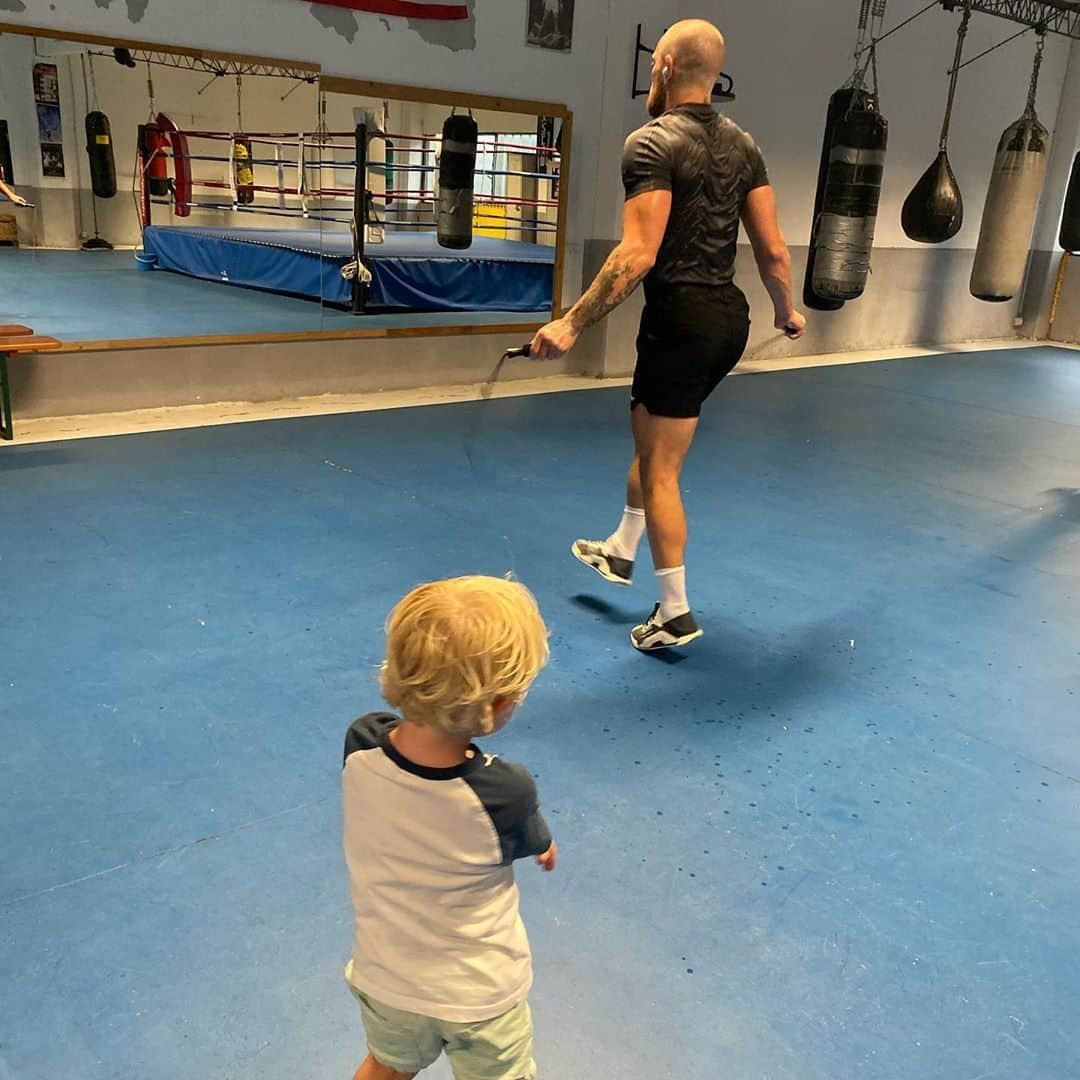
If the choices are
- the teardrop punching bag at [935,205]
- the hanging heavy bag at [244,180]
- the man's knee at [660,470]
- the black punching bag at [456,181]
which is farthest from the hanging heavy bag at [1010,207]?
the hanging heavy bag at [244,180]

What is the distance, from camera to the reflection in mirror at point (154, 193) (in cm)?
589

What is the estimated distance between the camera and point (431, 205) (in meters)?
7.71

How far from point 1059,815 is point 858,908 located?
653mm

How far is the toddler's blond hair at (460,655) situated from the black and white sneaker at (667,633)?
6.24 ft

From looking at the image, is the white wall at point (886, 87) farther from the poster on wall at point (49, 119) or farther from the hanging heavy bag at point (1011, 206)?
the poster on wall at point (49, 119)

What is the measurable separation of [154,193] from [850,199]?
17.9 feet

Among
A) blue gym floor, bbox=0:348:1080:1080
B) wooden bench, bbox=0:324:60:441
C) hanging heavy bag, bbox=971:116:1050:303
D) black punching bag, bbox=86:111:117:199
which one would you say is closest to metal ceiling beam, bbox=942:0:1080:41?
hanging heavy bag, bbox=971:116:1050:303

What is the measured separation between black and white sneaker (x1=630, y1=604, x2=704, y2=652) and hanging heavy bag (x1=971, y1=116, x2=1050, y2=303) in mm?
4538

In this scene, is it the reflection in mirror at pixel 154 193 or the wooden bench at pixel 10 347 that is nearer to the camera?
the wooden bench at pixel 10 347

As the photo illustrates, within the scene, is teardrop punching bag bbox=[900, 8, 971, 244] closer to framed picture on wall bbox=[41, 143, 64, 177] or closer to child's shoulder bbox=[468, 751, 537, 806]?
child's shoulder bbox=[468, 751, 537, 806]

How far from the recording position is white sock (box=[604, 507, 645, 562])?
125 inches

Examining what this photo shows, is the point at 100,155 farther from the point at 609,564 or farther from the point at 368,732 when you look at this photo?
the point at 368,732

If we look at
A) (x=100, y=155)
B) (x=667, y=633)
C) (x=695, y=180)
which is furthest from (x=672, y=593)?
(x=100, y=155)

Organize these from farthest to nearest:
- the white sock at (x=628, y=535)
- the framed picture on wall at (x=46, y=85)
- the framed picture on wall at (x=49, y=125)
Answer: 1. the framed picture on wall at (x=49, y=125)
2. the framed picture on wall at (x=46, y=85)
3. the white sock at (x=628, y=535)
